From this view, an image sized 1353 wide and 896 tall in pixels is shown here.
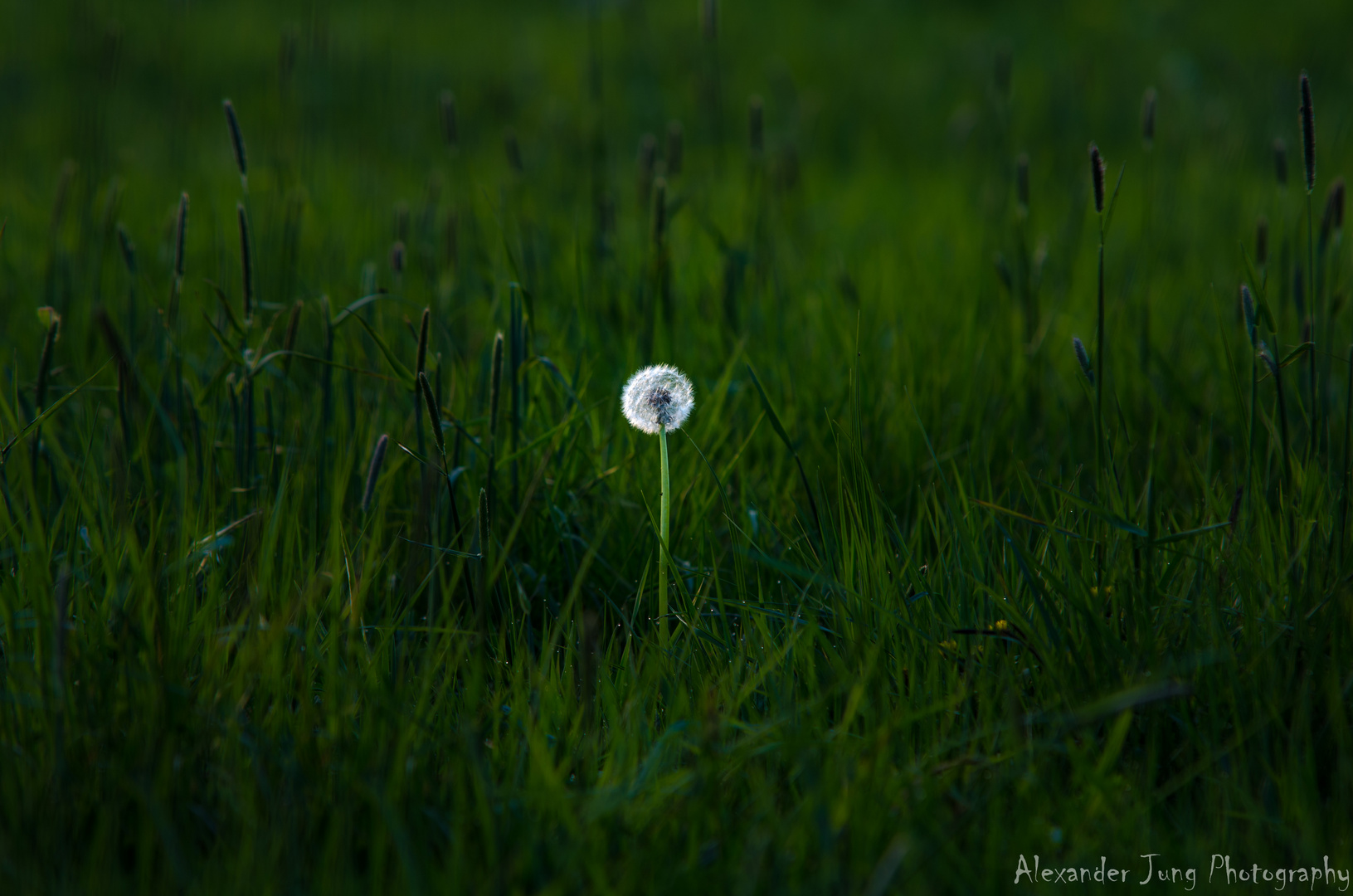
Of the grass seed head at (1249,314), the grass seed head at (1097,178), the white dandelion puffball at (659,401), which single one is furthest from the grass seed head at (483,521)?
the grass seed head at (1249,314)

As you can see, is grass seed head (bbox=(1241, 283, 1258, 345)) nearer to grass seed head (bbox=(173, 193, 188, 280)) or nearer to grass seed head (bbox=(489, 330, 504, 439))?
grass seed head (bbox=(489, 330, 504, 439))

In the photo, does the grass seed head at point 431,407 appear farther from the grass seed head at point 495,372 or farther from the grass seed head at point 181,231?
the grass seed head at point 181,231

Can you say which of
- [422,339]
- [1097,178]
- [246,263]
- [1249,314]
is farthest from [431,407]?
[1249,314]

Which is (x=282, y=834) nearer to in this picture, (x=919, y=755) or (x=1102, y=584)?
(x=919, y=755)

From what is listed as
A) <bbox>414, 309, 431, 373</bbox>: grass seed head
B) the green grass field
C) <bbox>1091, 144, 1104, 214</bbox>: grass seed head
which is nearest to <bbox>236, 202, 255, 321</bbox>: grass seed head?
the green grass field

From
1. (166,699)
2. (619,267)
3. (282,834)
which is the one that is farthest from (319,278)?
(282,834)
